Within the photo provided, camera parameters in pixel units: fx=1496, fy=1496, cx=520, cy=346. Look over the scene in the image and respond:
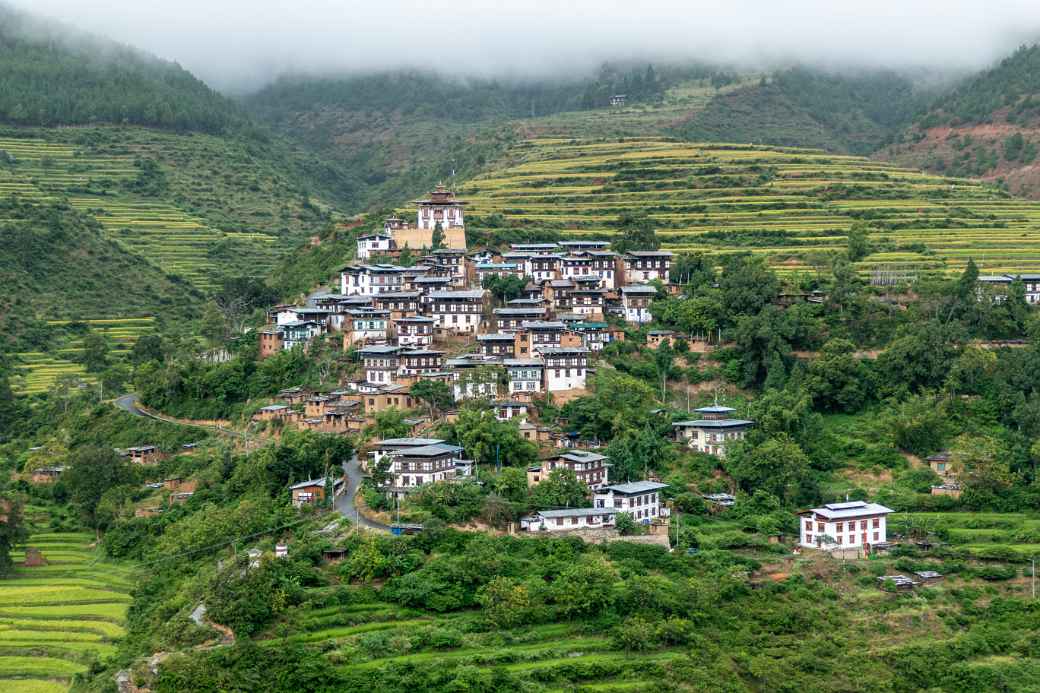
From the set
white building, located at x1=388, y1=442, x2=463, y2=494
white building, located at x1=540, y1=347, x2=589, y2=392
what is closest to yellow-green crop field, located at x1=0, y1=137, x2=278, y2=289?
white building, located at x1=540, y1=347, x2=589, y2=392

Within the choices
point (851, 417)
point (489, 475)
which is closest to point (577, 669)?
point (489, 475)

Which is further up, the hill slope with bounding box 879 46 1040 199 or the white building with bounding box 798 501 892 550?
the hill slope with bounding box 879 46 1040 199

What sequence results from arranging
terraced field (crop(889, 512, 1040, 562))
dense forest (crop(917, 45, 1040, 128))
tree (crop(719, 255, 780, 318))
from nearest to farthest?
terraced field (crop(889, 512, 1040, 562)), tree (crop(719, 255, 780, 318)), dense forest (crop(917, 45, 1040, 128))

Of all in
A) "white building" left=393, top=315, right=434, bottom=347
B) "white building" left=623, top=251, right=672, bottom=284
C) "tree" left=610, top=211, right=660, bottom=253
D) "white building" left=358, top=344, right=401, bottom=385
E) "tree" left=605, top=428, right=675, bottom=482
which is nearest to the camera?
"tree" left=605, top=428, right=675, bottom=482

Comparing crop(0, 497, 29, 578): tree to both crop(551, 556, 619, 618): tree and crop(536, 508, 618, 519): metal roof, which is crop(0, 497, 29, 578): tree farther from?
crop(551, 556, 619, 618): tree

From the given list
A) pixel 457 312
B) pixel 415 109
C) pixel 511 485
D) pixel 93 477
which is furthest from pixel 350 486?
pixel 415 109

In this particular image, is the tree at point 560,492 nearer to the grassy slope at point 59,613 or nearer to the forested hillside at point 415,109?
the grassy slope at point 59,613

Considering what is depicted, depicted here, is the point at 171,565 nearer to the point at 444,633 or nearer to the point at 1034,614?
the point at 444,633
